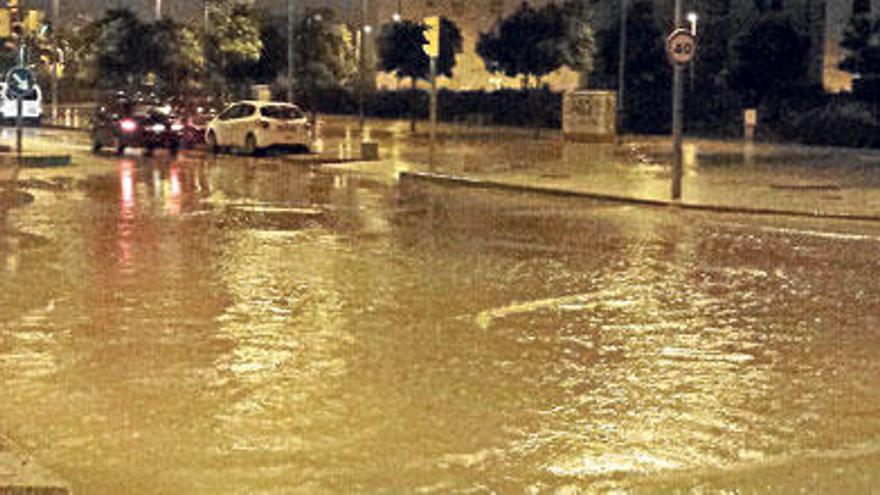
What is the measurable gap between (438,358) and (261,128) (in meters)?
28.9

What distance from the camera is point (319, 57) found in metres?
96.4

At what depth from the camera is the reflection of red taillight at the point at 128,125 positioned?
40.4 meters

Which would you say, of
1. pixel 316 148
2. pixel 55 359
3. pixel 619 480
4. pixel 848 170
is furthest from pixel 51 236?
pixel 316 148

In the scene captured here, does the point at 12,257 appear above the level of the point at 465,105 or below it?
below

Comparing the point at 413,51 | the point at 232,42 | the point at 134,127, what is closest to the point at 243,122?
the point at 134,127

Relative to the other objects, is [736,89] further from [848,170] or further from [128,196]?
[128,196]

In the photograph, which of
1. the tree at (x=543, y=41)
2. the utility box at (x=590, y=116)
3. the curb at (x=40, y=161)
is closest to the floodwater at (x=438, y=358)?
the curb at (x=40, y=161)

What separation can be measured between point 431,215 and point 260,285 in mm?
8333

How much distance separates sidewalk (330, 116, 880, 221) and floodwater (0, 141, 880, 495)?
16.0 feet

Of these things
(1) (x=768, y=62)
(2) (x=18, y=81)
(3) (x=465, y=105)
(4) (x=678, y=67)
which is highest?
(1) (x=768, y=62)

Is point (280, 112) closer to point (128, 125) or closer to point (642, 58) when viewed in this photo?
point (128, 125)

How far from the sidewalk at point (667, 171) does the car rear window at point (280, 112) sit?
2666 millimetres

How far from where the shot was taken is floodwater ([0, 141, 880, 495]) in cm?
764

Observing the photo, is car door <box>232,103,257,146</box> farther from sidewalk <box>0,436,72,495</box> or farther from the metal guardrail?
sidewalk <box>0,436,72,495</box>
